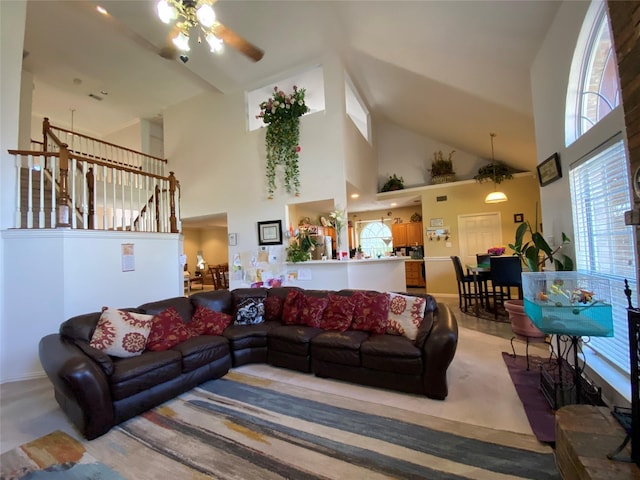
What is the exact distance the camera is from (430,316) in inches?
114

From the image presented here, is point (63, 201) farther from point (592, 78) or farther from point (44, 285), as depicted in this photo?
point (592, 78)

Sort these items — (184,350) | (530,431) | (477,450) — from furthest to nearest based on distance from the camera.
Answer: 1. (184,350)
2. (530,431)
3. (477,450)

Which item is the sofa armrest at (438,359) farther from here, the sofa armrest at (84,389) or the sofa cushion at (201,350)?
the sofa armrest at (84,389)

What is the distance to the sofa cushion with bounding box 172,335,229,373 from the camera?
265 centimetres

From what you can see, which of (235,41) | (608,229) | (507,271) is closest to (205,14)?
(235,41)

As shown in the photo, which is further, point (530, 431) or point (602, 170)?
point (602, 170)

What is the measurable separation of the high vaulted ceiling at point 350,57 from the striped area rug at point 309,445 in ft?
12.0

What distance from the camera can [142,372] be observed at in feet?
7.54

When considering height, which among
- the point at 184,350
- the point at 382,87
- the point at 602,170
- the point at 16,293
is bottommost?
→ the point at 184,350

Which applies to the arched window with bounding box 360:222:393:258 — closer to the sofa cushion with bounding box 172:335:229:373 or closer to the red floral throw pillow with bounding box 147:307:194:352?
the sofa cushion with bounding box 172:335:229:373

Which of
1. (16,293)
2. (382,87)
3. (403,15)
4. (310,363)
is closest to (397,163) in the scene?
(382,87)

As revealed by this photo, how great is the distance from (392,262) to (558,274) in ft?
9.63

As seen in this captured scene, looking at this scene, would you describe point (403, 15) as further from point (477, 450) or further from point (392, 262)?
point (477, 450)

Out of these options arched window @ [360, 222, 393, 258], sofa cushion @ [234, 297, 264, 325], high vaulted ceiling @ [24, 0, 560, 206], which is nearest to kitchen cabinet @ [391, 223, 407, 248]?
arched window @ [360, 222, 393, 258]
